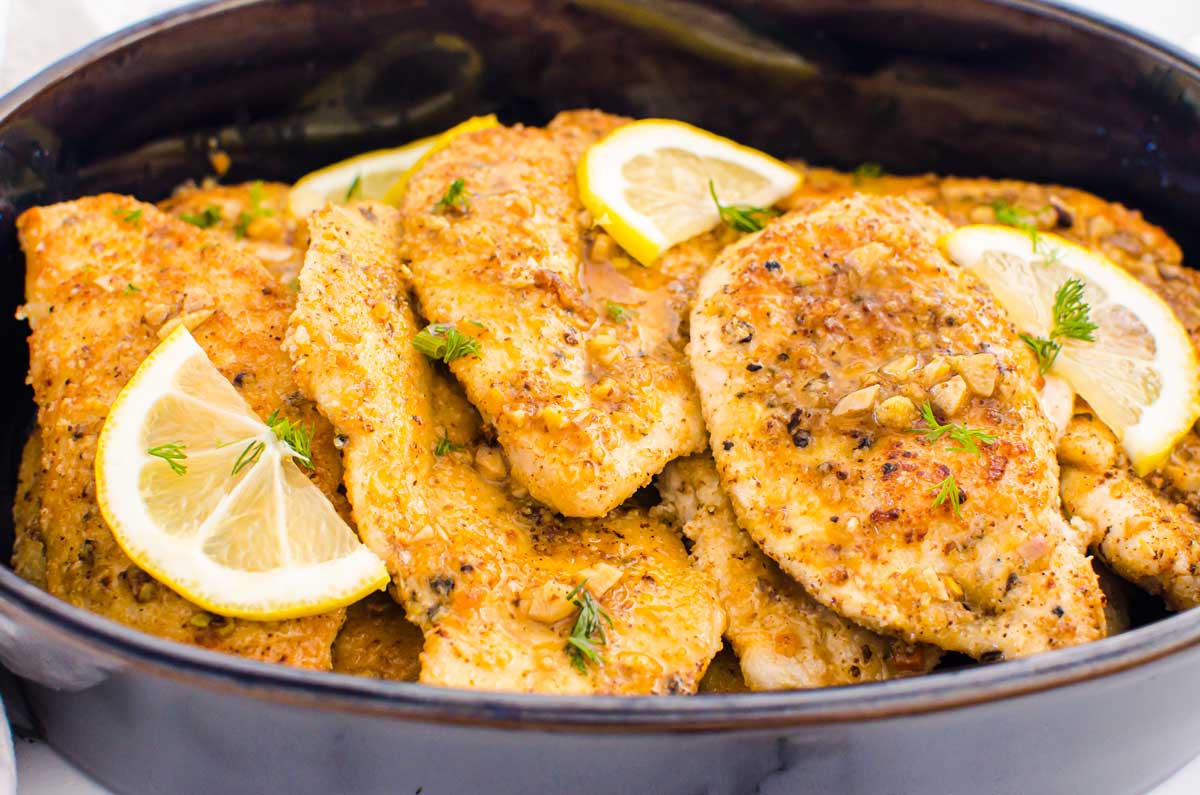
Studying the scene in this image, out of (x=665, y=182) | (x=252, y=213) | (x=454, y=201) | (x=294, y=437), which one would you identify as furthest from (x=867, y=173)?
(x=294, y=437)

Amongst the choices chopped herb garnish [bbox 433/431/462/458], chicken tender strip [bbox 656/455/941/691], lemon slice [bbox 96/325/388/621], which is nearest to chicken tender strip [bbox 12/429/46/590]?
lemon slice [bbox 96/325/388/621]

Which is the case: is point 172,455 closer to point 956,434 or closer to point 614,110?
point 956,434

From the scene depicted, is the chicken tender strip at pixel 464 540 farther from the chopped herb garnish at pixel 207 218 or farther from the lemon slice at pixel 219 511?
the chopped herb garnish at pixel 207 218

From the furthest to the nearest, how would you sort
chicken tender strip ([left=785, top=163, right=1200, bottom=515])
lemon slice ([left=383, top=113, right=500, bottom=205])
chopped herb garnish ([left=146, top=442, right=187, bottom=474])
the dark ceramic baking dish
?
lemon slice ([left=383, top=113, right=500, bottom=205]), chicken tender strip ([left=785, top=163, right=1200, bottom=515]), chopped herb garnish ([left=146, top=442, right=187, bottom=474]), the dark ceramic baking dish

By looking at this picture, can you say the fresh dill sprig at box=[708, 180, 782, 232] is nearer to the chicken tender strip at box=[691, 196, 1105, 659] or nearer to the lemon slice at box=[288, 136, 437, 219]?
the chicken tender strip at box=[691, 196, 1105, 659]

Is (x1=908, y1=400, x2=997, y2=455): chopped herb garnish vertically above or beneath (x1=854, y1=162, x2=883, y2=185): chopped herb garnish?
above

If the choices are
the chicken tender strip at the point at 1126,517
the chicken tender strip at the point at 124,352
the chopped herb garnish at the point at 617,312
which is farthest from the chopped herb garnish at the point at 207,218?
the chicken tender strip at the point at 1126,517
